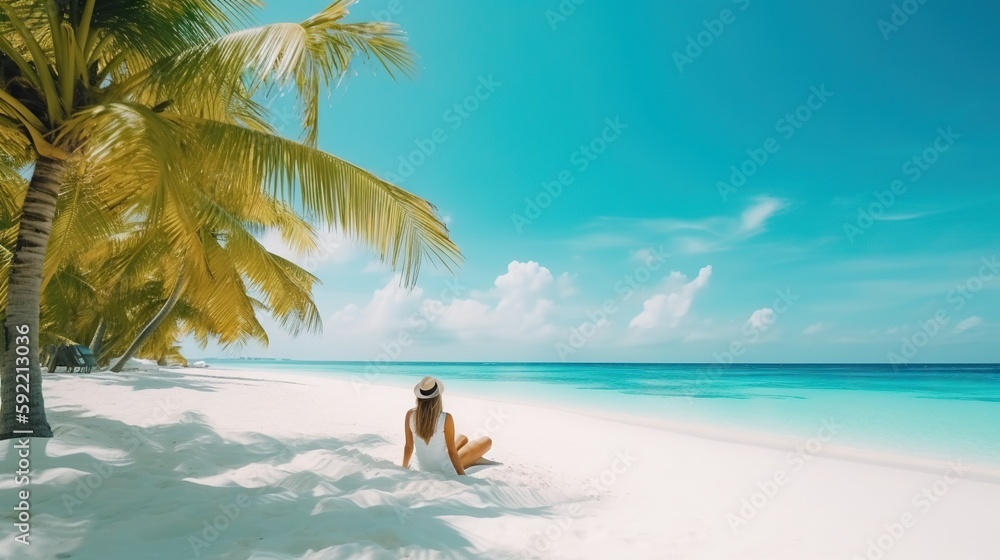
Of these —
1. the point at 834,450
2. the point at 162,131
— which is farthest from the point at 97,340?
the point at 834,450

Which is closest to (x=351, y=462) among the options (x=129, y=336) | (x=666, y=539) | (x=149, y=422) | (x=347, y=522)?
(x=347, y=522)

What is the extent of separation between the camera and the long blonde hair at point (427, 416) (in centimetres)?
412

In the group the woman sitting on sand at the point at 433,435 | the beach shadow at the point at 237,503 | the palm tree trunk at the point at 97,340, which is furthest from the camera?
the palm tree trunk at the point at 97,340

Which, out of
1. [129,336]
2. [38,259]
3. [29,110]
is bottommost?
[129,336]

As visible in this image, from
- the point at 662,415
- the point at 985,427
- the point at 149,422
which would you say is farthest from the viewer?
the point at 662,415

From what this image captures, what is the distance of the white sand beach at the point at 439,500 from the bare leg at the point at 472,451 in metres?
0.13

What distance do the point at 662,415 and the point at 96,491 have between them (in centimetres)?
1177

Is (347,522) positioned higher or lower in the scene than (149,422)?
higher

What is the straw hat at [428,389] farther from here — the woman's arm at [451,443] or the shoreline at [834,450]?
the shoreline at [834,450]

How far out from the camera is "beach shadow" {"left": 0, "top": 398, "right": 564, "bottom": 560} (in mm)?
2322

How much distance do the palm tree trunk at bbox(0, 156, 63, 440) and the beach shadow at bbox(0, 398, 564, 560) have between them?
296 millimetres

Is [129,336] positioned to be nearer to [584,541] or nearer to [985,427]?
[584,541]

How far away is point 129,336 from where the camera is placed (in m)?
16.2

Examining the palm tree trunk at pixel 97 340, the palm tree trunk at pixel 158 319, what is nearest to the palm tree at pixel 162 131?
the palm tree trunk at pixel 158 319
